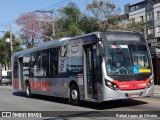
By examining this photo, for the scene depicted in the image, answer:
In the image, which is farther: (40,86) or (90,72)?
(40,86)

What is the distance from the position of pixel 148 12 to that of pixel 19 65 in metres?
47.1

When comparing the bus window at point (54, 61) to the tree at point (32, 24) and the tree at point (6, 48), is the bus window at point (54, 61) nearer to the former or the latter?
the tree at point (32, 24)

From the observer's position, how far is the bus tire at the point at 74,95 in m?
15.4

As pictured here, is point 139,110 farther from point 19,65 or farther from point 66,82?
point 19,65

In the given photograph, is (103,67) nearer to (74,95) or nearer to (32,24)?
(74,95)

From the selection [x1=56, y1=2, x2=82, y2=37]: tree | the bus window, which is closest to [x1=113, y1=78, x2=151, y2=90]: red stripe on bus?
the bus window

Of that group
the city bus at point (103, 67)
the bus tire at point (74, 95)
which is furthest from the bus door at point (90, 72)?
the bus tire at point (74, 95)

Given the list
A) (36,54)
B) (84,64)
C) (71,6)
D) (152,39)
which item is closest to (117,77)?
(84,64)

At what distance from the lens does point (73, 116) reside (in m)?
12.3

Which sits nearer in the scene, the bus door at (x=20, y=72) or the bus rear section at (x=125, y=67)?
the bus rear section at (x=125, y=67)

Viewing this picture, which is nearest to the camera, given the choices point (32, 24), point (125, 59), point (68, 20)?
point (125, 59)

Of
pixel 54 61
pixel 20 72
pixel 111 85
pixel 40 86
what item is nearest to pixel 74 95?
pixel 54 61

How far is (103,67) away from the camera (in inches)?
531

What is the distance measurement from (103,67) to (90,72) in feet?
3.61
